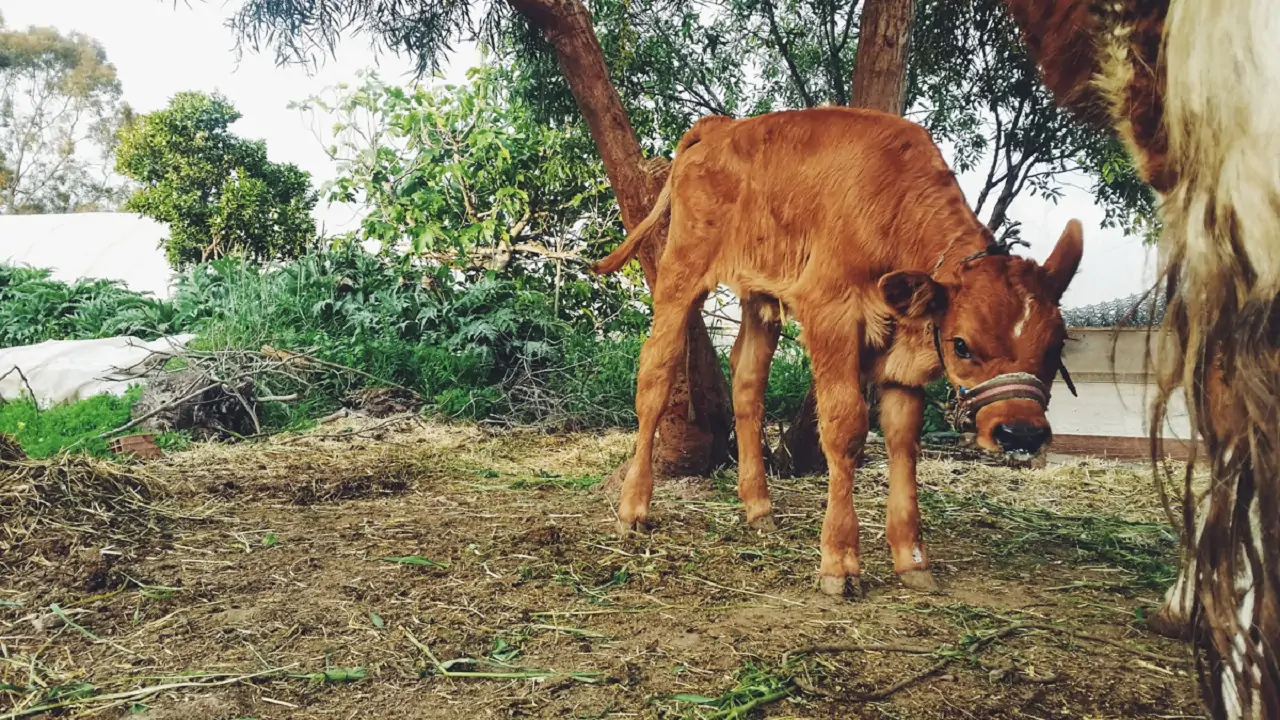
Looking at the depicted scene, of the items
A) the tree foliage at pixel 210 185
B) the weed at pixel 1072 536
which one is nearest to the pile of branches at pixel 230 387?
the weed at pixel 1072 536

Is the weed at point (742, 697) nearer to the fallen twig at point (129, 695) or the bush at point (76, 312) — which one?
the fallen twig at point (129, 695)

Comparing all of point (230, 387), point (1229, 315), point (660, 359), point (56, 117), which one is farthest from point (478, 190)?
point (56, 117)

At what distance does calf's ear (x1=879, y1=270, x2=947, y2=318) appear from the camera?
302 centimetres

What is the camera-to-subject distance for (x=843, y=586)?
3199 mm

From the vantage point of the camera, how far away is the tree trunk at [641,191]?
4707mm

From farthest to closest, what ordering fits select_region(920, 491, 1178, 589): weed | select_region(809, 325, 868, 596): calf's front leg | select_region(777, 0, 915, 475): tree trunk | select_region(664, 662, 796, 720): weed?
select_region(777, 0, 915, 475): tree trunk, select_region(920, 491, 1178, 589): weed, select_region(809, 325, 868, 596): calf's front leg, select_region(664, 662, 796, 720): weed

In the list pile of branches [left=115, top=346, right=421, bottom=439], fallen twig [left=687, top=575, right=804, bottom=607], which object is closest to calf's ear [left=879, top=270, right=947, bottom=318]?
fallen twig [left=687, top=575, right=804, bottom=607]

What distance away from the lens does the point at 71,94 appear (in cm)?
3203

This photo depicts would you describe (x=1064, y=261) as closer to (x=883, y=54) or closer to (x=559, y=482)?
(x=883, y=54)

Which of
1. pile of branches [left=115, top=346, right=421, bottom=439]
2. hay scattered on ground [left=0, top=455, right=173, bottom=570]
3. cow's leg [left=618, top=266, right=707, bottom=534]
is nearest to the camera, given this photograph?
hay scattered on ground [left=0, top=455, right=173, bottom=570]

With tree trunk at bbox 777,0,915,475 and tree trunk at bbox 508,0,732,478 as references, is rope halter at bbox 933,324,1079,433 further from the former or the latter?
tree trunk at bbox 777,0,915,475

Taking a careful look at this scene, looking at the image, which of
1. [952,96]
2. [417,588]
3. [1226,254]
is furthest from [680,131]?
[1226,254]

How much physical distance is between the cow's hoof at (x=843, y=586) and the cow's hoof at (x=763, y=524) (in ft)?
3.10

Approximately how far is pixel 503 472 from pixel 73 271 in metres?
17.8
